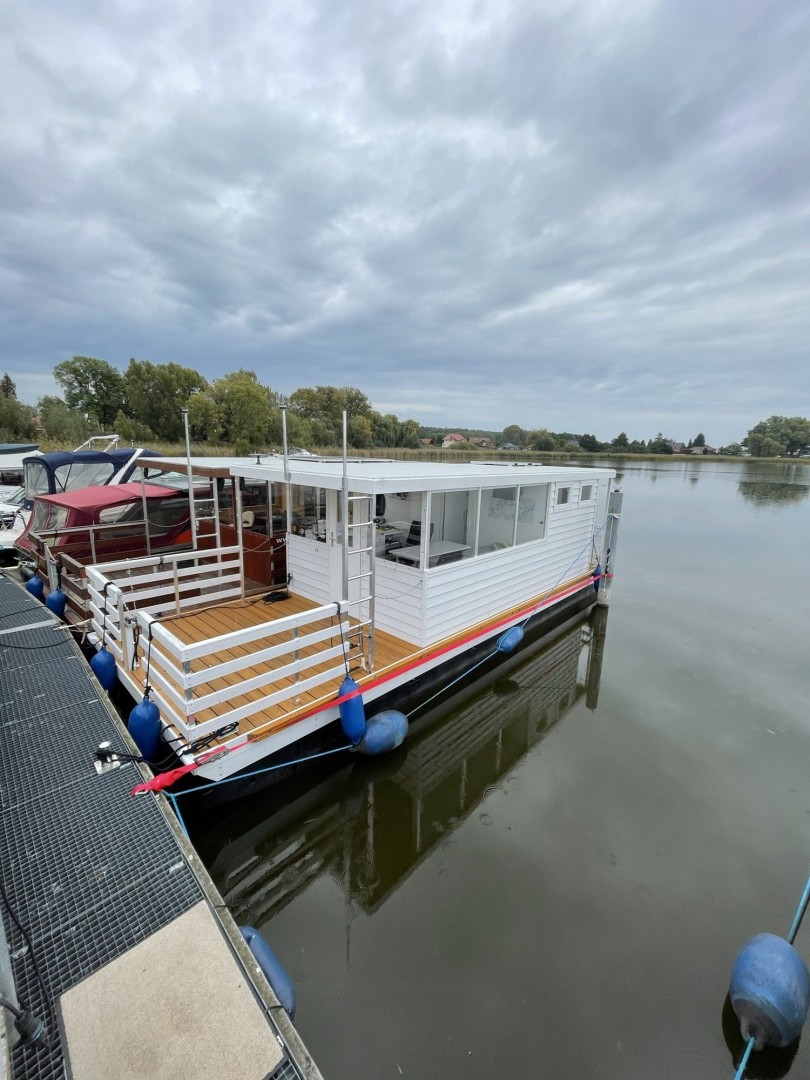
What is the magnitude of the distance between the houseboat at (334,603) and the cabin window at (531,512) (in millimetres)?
27

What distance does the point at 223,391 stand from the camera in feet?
148

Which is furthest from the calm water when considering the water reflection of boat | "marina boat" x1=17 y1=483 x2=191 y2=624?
"marina boat" x1=17 y1=483 x2=191 y2=624

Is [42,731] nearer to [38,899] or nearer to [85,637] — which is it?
[38,899]

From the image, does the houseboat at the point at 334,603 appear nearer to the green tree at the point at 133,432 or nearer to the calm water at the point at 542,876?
the calm water at the point at 542,876

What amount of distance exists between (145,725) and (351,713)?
198cm

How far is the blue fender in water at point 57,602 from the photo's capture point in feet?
24.7

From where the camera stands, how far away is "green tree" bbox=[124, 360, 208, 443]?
43.8 meters

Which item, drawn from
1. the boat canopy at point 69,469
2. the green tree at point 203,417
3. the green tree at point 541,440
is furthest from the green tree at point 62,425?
the green tree at point 541,440

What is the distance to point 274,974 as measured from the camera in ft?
9.55

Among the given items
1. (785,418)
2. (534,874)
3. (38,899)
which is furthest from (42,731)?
(785,418)

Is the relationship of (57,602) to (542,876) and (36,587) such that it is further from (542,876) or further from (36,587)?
(542,876)

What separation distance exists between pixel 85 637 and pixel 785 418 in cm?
12349

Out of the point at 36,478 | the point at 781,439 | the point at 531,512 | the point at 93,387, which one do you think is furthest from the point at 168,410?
the point at 781,439

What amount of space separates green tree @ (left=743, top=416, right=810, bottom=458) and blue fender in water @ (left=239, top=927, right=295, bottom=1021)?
350ft
